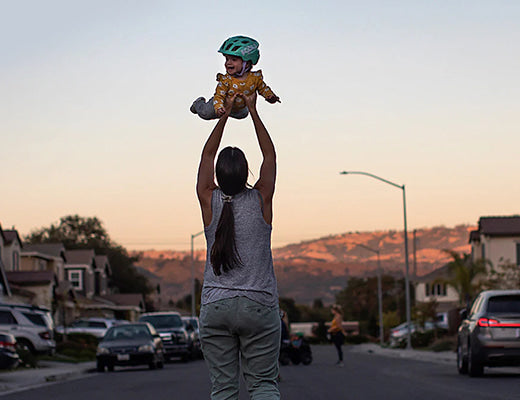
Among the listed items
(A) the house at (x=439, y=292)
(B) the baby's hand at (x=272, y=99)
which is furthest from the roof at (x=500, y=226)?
(B) the baby's hand at (x=272, y=99)

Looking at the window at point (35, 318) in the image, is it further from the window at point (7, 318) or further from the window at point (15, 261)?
the window at point (15, 261)

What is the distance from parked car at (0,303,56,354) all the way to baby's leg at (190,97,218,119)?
2629cm

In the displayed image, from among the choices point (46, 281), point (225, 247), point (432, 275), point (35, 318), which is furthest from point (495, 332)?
point (432, 275)

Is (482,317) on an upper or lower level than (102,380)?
upper

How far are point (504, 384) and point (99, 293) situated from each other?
72.9 m

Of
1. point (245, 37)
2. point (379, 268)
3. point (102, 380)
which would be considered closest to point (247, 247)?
point (245, 37)

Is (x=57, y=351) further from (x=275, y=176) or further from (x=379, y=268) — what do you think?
(x=275, y=176)

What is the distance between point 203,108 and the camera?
571cm

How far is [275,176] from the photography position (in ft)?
17.4

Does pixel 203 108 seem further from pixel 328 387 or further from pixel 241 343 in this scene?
pixel 328 387

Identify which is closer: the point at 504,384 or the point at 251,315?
the point at 251,315

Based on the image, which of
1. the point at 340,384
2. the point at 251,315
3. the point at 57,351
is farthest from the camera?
the point at 57,351

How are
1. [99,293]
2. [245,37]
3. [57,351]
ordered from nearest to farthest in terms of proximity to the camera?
[245,37] < [57,351] < [99,293]

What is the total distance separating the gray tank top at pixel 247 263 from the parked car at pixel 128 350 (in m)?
22.5
